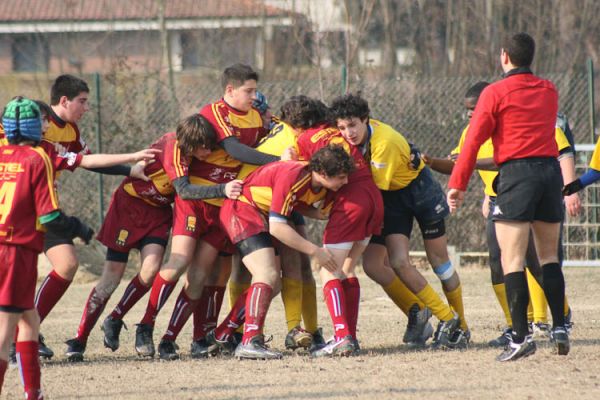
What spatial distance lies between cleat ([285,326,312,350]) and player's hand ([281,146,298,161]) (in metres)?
1.20

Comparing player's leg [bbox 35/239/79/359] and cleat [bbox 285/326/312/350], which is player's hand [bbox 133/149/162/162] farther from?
cleat [bbox 285/326/312/350]

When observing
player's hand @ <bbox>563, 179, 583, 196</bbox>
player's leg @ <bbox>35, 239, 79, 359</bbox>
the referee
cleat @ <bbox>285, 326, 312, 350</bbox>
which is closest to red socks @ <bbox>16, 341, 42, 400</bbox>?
player's leg @ <bbox>35, 239, 79, 359</bbox>

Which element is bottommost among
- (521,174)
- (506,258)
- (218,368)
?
(218,368)

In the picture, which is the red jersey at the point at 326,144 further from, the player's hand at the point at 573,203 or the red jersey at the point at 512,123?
the player's hand at the point at 573,203

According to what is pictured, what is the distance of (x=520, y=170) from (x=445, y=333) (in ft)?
5.26

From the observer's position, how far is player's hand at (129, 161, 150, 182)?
7895 millimetres

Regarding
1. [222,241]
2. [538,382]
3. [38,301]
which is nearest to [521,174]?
[538,382]

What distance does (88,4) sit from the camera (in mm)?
22250

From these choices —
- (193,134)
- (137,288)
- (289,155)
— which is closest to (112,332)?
(137,288)

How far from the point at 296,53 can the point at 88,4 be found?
436 centimetres

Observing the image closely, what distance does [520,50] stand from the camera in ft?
22.6

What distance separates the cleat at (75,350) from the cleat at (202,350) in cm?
76

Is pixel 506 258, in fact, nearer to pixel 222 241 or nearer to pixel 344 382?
pixel 344 382

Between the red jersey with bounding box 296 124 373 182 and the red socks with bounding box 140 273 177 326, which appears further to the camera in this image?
the red socks with bounding box 140 273 177 326
